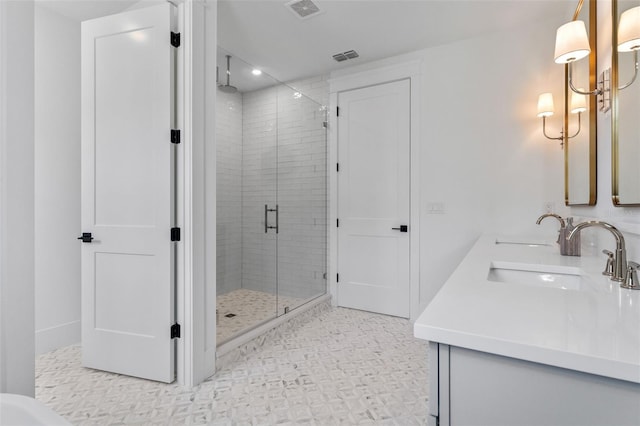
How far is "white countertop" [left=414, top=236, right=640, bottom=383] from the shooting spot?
0.55 m

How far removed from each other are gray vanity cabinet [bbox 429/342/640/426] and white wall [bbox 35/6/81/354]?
2.91 m

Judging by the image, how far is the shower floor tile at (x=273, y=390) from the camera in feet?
5.51

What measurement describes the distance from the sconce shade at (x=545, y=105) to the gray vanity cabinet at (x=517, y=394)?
2.45 meters

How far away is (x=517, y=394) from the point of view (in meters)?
0.61

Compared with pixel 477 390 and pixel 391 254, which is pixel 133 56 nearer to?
pixel 477 390

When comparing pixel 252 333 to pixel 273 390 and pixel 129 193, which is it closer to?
pixel 273 390

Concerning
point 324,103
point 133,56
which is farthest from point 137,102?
point 324,103

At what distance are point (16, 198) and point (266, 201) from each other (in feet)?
6.68

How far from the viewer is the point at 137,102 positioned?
2.00 meters

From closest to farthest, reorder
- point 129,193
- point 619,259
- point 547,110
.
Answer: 1. point 619,259
2. point 129,193
3. point 547,110

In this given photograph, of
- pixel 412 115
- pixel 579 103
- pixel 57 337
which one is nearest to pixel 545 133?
pixel 579 103

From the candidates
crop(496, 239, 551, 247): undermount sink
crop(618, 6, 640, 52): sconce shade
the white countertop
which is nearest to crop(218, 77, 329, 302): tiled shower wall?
crop(496, 239, 551, 247): undermount sink

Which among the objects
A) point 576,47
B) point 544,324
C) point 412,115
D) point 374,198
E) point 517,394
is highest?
point 412,115

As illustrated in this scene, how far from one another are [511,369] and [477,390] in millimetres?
79
